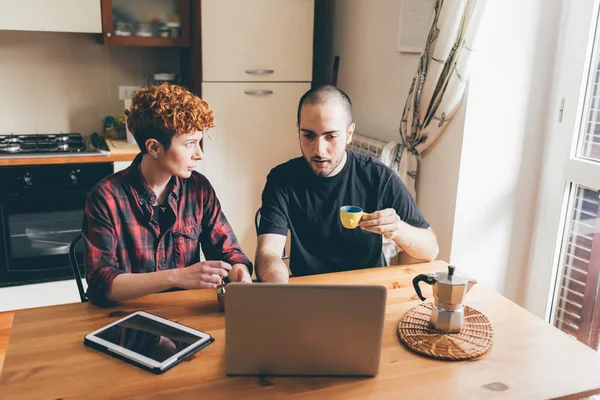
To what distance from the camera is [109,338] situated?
4.10 ft

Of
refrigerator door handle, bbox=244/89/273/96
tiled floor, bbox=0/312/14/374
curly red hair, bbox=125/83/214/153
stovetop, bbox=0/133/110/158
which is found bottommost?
tiled floor, bbox=0/312/14/374

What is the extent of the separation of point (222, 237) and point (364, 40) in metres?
1.69

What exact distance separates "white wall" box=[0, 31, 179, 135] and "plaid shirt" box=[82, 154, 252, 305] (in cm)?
182

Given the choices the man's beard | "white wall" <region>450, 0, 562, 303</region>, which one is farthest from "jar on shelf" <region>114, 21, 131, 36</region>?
"white wall" <region>450, 0, 562, 303</region>

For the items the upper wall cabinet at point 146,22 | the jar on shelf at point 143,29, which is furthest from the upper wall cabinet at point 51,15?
the jar on shelf at point 143,29

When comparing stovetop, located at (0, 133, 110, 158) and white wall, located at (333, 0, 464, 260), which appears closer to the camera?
white wall, located at (333, 0, 464, 260)

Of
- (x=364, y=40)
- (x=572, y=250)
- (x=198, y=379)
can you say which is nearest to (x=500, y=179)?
(x=572, y=250)

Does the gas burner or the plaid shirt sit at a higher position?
the gas burner

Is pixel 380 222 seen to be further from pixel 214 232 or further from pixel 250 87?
pixel 250 87

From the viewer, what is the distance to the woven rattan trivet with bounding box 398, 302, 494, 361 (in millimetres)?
1263

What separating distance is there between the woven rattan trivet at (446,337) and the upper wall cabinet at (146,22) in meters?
2.19

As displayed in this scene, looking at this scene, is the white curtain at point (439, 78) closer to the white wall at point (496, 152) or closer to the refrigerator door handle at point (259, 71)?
the white wall at point (496, 152)

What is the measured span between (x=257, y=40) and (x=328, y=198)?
1.48 metres

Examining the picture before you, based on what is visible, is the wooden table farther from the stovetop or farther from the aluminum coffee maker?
the stovetop
